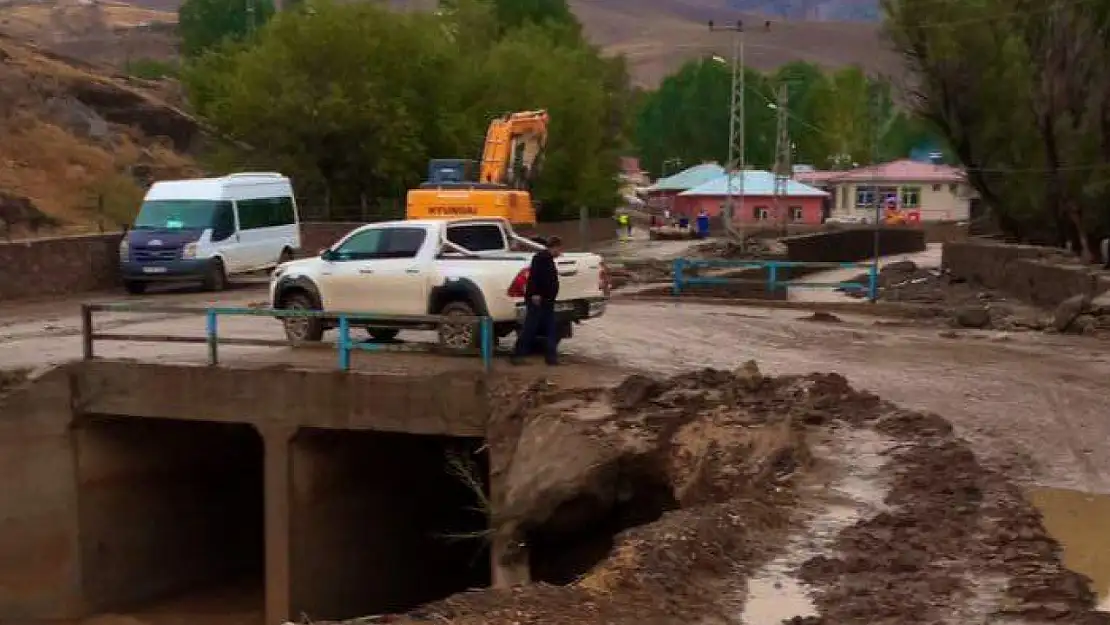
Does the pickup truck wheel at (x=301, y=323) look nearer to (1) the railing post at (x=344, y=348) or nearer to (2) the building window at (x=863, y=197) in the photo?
(1) the railing post at (x=344, y=348)

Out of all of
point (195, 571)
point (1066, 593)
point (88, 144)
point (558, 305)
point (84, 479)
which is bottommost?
point (195, 571)

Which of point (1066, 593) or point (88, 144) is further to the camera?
point (88, 144)

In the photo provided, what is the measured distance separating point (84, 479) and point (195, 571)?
252cm

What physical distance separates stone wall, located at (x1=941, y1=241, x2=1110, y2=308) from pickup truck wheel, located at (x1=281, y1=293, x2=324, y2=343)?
13.3 m

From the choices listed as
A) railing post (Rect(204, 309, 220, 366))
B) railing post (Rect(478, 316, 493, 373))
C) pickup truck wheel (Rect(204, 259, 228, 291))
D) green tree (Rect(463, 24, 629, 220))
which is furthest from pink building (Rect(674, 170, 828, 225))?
railing post (Rect(478, 316, 493, 373))

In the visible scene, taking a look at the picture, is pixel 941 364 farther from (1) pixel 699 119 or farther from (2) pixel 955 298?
(1) pixel 699 119

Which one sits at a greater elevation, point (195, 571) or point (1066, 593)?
point (1066, 593)

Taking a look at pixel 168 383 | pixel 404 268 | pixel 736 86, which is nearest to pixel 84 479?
pixel 168 383

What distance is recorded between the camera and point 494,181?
37.5 meters

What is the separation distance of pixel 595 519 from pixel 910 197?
97.4 metres

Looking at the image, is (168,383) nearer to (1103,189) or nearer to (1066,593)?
(1066,593)

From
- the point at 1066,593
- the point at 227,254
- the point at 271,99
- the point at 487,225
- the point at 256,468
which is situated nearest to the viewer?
the point at 1066,593

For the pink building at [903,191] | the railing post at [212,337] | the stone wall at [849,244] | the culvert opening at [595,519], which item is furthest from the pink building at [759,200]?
the culvert opening at [595,519]

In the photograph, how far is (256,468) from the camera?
21.7 meters
